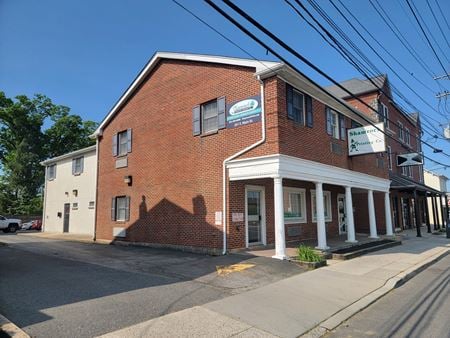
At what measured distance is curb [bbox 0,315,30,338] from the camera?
471cm

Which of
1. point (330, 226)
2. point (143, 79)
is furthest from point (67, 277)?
point (330, 226)

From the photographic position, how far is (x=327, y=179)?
14.2m

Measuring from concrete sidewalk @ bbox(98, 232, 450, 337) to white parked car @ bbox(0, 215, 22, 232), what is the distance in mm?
32195

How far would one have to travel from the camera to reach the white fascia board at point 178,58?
1234 centimetres

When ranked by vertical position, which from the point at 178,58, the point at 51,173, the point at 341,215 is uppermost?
the point at 178,58

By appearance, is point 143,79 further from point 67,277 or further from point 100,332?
point 100,332

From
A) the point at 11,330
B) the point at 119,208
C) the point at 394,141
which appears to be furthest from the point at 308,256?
the point at 394,141

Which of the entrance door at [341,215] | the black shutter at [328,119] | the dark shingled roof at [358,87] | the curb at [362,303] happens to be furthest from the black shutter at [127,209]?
the dark shingled roof at [358,87]

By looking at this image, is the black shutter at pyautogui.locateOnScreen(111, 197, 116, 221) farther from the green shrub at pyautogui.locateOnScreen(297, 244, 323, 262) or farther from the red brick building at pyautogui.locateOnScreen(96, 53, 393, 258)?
the green shrub at pyautogui.locateOnScreen(297, 244, 323, 262)

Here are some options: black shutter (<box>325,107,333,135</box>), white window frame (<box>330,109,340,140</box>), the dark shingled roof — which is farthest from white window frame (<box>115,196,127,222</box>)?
the dark shingled roof

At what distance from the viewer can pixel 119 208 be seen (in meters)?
18.6

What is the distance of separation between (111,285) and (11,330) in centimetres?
302

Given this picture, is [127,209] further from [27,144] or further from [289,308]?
[27,144]

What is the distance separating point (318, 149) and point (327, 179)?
1.31m
